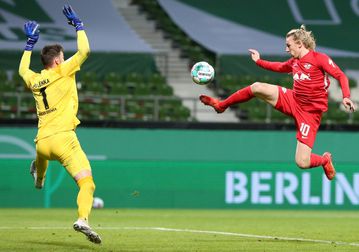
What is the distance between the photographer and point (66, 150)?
1091 centimetres

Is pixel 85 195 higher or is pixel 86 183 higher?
pixel 86 183

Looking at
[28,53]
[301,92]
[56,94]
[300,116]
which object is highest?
[28,53]

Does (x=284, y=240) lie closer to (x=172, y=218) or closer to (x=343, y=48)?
(x=172, y=218)

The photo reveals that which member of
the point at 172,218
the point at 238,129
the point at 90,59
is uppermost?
the point at 90,59

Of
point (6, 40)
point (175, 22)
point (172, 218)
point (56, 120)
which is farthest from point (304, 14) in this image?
point (56, 120)

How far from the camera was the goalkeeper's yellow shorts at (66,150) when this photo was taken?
10.9 m

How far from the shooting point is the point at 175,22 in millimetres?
29812

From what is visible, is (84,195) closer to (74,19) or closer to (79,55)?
(79,55)

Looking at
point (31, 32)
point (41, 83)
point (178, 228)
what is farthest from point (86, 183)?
point (178, 228)

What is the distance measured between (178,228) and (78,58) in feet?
14.1

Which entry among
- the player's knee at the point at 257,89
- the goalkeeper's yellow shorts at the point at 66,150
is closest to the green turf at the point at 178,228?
the goalkeeper's yellow shorts at the point at 66,150

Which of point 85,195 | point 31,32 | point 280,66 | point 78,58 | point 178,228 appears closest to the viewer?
point 85,195

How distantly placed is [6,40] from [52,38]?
4.55ft

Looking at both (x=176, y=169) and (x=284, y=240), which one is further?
(x=176, y=169)
